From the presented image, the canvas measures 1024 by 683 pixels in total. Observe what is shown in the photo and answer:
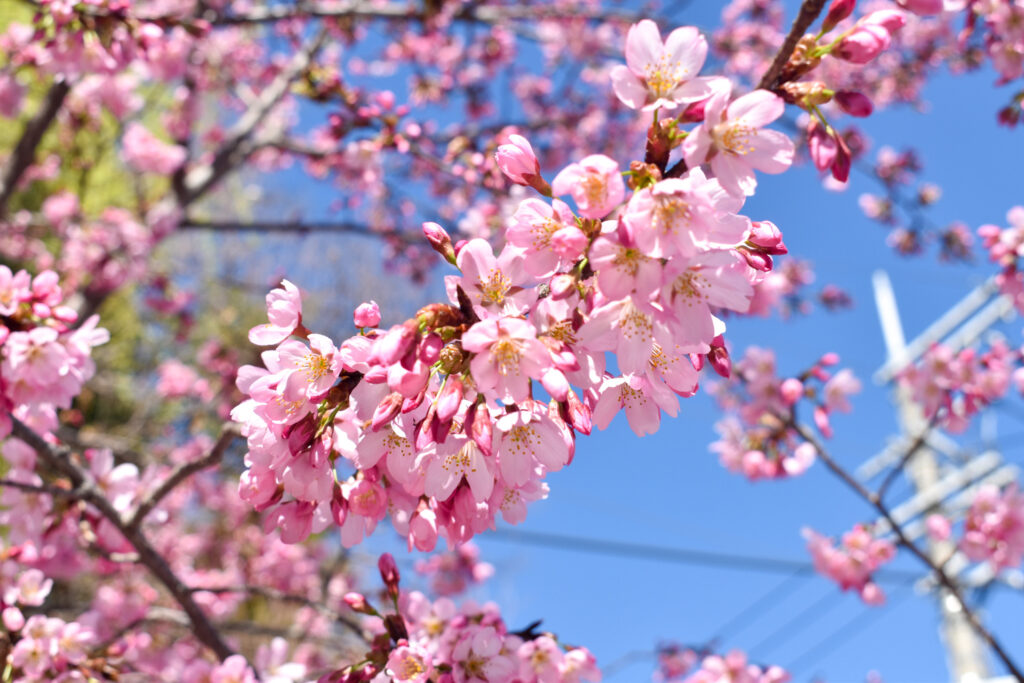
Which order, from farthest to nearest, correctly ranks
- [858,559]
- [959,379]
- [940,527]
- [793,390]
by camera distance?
[940,527]
[858,559]
[959,379]
[793,390]

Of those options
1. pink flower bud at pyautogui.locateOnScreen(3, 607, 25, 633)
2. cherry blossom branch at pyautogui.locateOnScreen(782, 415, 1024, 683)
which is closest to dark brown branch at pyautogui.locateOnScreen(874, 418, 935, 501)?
cherry blossom branch at pyautogui.locateOnScreen(782, 415, 1024, 683)

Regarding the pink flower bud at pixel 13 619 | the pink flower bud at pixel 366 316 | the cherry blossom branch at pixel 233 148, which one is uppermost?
the cherry blossom branch at pixel 233 148

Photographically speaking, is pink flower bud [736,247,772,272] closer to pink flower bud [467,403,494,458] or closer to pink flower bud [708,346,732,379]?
pink flower bud [708,346,732,379]

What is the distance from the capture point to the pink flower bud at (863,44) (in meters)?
0.92

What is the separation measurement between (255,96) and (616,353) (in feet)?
16.1

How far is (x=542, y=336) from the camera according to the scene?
918 millimetres

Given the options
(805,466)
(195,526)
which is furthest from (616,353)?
(195,526)

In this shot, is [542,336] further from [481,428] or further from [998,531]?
[998,531]

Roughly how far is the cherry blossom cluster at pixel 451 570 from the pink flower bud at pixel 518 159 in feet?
10.8

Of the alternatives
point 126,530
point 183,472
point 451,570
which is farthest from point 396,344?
point 451,570

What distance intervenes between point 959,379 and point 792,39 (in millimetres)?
2210

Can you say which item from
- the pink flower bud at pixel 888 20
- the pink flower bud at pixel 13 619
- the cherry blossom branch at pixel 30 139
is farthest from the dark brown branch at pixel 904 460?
the cherry blossom branch at pixel 30 139

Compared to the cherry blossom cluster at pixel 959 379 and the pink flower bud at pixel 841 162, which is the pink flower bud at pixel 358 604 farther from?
the cherry blossom cluster at pixel 959 379

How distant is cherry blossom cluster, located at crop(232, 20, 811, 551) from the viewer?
2.76 ft
